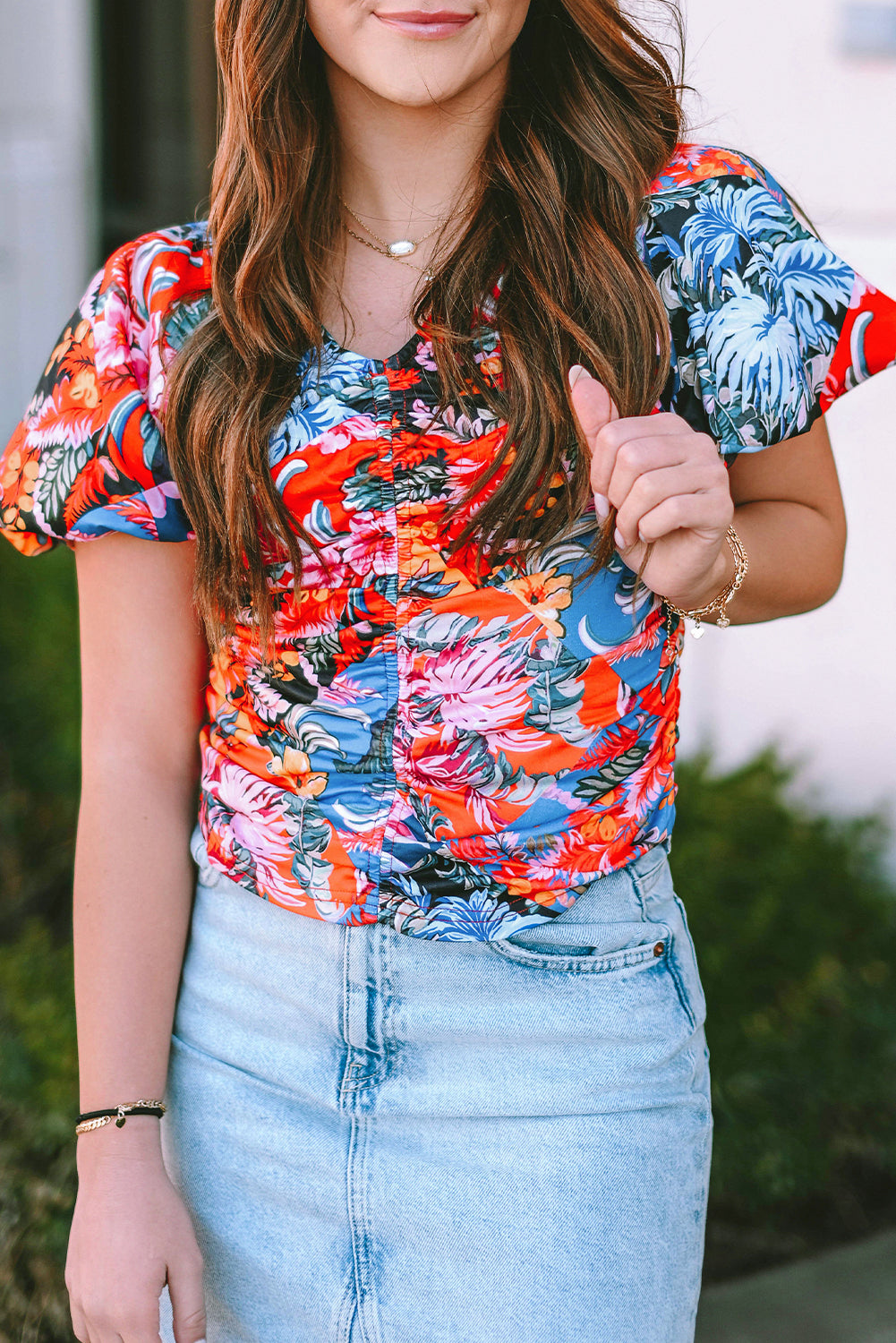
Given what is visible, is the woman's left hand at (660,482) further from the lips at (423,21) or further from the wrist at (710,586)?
the lips at (423,21)

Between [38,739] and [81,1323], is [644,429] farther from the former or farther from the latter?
[38,739]

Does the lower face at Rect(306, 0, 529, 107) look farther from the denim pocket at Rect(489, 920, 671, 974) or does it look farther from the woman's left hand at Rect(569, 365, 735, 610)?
the denim pocket at Rect(489, 920, 671, 974)

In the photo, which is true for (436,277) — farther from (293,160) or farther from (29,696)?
(29,696)

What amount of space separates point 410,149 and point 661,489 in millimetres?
534

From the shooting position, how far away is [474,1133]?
121cm

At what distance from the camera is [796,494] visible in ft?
4.49

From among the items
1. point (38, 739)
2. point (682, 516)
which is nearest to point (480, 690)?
point (682, 516)

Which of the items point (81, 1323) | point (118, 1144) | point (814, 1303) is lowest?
point (814, 1303)

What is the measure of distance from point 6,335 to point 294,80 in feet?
16.6

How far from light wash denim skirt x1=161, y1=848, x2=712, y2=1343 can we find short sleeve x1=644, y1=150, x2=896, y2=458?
0.45 meters

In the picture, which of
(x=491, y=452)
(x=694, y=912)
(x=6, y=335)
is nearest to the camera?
(x=491, y=452)

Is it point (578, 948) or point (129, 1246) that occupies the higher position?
point (578, 948)

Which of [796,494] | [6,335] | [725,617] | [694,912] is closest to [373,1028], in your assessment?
[725,617]

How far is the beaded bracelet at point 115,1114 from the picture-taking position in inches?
50.9
